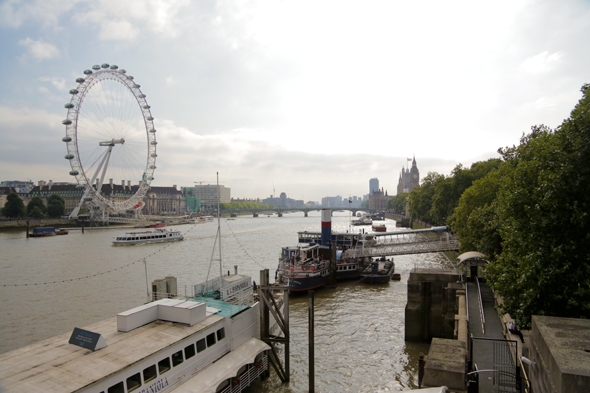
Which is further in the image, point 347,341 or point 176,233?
point 176,233

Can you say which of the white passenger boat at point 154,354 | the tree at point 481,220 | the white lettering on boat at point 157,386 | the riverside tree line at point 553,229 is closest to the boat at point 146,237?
the tree at point 481,220

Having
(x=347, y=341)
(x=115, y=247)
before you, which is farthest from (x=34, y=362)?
(x=115, y=247)

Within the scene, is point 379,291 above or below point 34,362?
below

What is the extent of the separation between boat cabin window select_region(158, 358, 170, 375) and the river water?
5507 millimetres

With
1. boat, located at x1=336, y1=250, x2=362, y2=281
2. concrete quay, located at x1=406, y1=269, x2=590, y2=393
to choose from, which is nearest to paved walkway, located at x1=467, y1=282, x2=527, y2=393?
concrete quay, located at x1=406, y1=269, x2=590, y2=393

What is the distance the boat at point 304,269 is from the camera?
33719 mm

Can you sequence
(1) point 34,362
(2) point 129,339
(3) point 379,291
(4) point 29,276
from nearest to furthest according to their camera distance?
(1) point 34,362
(2) point 129,339
(3) point 379,291
(4) point 29,276

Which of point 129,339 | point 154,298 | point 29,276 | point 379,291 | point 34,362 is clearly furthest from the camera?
point 29,276

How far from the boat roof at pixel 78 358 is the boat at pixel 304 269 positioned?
1937 centimetres

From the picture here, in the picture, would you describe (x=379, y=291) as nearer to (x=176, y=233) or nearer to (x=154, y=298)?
(x=154, y=298)

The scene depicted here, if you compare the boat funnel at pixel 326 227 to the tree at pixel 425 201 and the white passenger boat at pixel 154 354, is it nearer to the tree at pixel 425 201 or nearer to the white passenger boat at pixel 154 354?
the white passenger boat at pixel 154 354

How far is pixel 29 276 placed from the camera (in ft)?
129

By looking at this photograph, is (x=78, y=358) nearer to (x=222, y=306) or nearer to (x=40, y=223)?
(x=222, y=306)

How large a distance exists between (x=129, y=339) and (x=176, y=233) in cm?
7173
